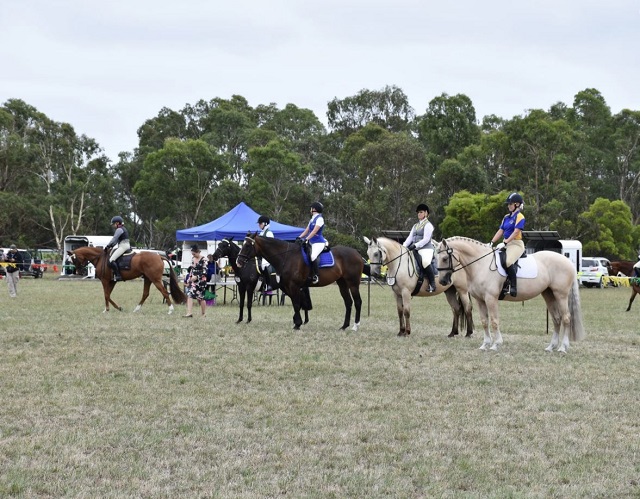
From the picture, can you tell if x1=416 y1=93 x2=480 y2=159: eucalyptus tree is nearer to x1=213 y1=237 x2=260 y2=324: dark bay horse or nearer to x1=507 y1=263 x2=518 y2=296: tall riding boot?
x1=213 y1=237 x2=260 y2=324: dark bay horse

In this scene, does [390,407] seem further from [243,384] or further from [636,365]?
[636,365]

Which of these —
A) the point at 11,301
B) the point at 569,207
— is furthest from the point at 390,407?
the point at 569,207

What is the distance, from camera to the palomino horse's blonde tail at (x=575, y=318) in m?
12.9

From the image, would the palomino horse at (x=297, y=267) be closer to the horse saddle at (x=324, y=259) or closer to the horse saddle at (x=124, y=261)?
the horse saddle at (x=324, y=259)

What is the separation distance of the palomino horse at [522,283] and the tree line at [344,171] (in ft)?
126

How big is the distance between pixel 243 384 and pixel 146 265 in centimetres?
1152

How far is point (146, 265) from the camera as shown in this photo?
65.6 feet

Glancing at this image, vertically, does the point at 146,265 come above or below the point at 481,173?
below

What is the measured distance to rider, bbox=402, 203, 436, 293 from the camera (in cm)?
1448

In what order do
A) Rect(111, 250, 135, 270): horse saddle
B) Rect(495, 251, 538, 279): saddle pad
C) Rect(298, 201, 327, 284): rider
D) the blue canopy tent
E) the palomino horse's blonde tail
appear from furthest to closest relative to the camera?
the blue canopy tent < Rect(111, 250, 135, 270): horse saddle < Rect(298, 201, 327, 284): rider < the palomino horse's blonde tail < Rect(495, 251, 538, 279): saddle pad

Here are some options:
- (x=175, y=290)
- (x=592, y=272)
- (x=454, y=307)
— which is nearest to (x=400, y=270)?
(x=454, y=307)

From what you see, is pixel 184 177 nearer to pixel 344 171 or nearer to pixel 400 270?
pixel 344 171

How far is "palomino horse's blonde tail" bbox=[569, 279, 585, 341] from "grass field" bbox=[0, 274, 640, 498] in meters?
0.29

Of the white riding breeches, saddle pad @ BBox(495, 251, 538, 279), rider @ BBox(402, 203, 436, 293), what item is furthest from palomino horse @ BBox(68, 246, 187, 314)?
saddle pad @ BBox(495, 251, 538, 279)
